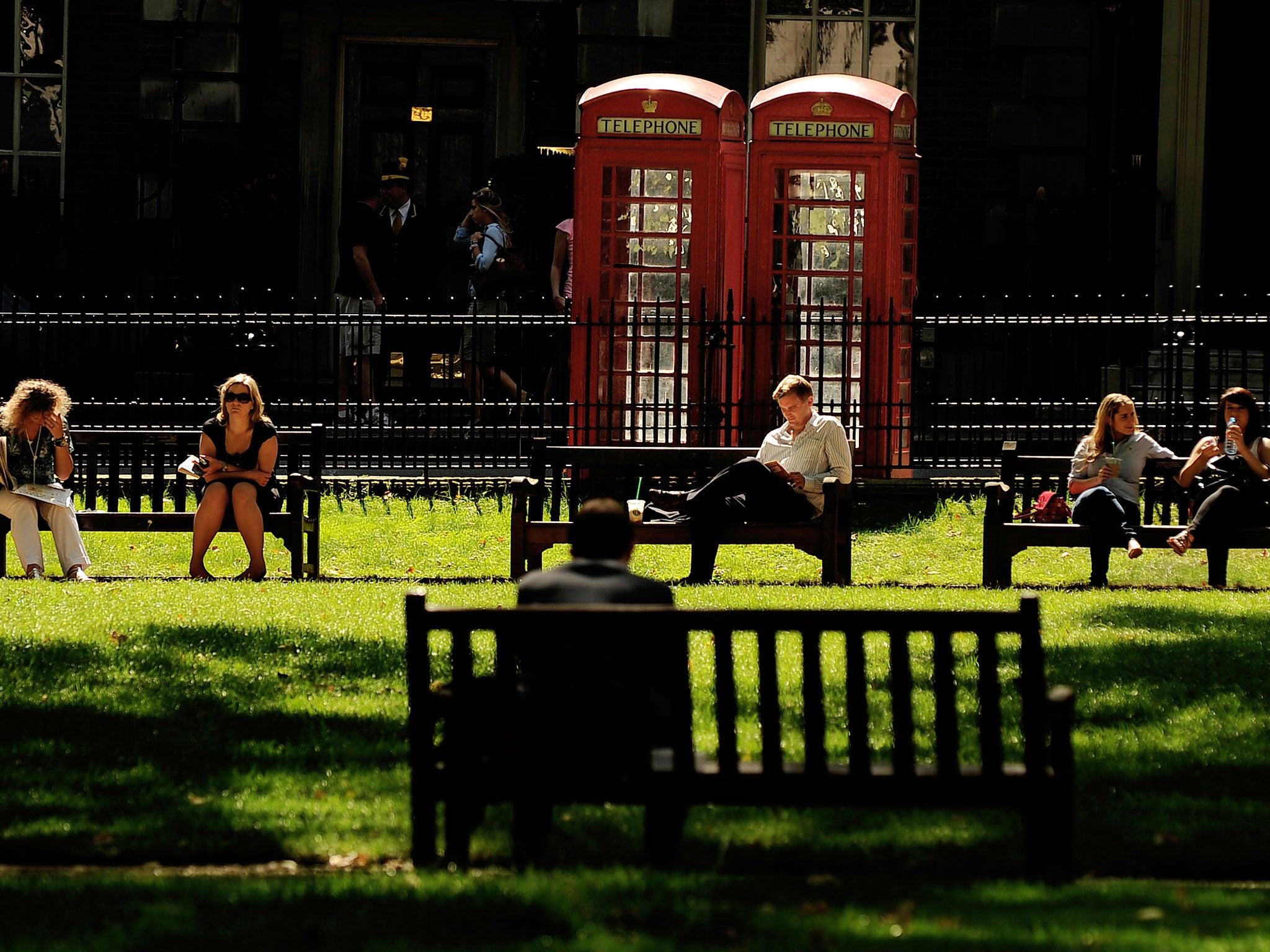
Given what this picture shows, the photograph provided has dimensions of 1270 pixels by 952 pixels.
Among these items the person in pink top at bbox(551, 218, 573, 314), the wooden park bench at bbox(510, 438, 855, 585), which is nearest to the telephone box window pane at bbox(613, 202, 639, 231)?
the person in pink top at bbox(551, 218, 573, 314)

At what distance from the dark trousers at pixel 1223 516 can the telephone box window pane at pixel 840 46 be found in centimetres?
889

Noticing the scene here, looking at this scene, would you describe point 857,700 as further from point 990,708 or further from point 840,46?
point 840,46

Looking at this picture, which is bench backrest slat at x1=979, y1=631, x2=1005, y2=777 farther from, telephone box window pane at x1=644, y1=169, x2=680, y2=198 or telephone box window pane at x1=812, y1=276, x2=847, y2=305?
telephone box window pane at x1=812, y1=276, x2=847, y2=305

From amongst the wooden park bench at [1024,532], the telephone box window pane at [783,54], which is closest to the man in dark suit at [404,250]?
the telephone box window pane at [783,54]

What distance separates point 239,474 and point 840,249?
4790mm

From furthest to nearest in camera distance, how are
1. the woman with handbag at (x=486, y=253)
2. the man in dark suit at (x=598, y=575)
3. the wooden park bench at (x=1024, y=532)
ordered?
the woman with handbag at (x=486, y=253)
the wooden park bench at (x=1024, y=532)
the man in dark suit at (x=598, y=575)

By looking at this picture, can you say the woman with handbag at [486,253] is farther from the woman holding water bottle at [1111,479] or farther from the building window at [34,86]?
the woman holding water bottle at [1111,479]

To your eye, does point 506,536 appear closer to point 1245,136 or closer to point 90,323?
point 90,323

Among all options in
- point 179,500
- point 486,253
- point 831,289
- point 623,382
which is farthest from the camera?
point 486,253

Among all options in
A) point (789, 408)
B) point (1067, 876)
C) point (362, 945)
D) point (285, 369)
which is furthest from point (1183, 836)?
point (285, 369)

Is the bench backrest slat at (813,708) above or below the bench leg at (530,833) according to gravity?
above

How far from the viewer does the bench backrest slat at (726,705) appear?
491 centimetres

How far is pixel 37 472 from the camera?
10.8 metres

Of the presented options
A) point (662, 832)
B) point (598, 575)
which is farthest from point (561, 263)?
point (662, 832)
